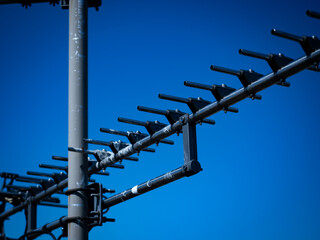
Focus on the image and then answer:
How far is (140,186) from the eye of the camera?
9.37 meters

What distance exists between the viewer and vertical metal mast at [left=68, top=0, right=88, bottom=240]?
9.69 metres

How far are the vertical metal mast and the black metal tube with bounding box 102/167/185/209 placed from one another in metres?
0.49

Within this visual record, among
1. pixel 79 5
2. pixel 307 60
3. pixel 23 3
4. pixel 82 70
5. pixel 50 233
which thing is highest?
pixel 23 3

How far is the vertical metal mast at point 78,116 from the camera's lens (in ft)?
31.8

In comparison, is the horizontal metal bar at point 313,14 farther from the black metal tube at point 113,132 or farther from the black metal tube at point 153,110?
the black metal tube at point 113,132

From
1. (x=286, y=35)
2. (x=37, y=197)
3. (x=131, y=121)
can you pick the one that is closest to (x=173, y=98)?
(x=131, y=121)

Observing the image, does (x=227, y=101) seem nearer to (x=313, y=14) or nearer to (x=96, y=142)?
(x=313, y=14)

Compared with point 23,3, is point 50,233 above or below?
below

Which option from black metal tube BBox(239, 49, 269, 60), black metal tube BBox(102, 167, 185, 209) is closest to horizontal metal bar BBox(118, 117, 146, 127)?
black metal tube BBox(102, 167, 185, 209)

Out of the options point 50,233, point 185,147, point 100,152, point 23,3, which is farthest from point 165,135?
point 23,3

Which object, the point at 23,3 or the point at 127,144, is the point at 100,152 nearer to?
the point at 127,144

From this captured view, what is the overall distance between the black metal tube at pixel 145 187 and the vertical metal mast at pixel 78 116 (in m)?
0.49

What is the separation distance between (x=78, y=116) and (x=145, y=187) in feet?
5.57

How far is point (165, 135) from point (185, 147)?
0.65 metres
